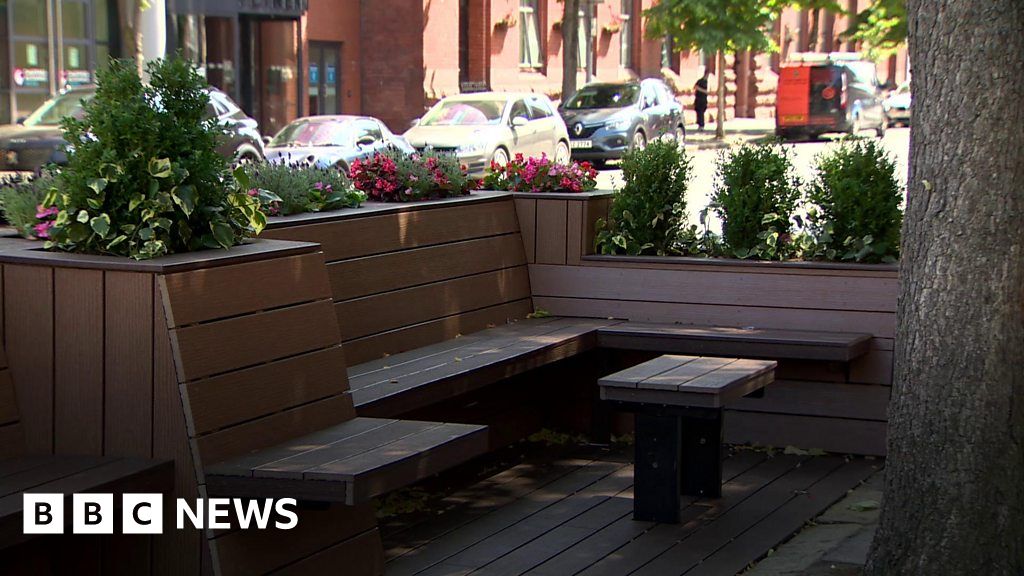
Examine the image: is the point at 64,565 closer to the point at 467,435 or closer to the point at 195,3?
the point at 467,435

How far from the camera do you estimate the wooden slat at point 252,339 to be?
15.0ft

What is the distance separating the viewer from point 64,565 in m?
4.55

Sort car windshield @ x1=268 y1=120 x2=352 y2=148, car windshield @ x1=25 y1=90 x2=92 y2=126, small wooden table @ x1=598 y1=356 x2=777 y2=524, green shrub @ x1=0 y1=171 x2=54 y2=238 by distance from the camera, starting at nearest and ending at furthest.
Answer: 1. green shrub @ x1=0 y1=171 x2=54 y2=238
2. small wooden table @ x1=598 y1=356 x2=777 y2=524
3. car windshield @ x1=25 y1=90 x2=92 y2=126
4. car windshield @ x1=268 y1=120 x2=352 y2=148

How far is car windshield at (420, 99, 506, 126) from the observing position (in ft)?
78.2

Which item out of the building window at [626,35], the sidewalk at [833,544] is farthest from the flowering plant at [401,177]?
the building window at [626,35]

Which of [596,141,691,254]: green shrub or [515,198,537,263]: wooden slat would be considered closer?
[596,141,691,254]: green shrub

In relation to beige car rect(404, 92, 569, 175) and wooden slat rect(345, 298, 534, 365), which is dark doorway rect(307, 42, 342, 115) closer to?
beige car rect(404, 92, 569, 175)

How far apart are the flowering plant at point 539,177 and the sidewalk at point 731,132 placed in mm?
22866

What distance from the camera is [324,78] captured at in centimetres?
3216

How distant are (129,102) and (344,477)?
154 centimetres

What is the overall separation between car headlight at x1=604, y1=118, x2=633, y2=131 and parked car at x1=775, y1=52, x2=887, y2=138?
29.7 feet

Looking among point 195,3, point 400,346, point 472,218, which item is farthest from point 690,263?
point 195,3

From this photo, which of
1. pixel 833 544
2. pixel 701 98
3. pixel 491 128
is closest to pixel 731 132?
pixel 701 98

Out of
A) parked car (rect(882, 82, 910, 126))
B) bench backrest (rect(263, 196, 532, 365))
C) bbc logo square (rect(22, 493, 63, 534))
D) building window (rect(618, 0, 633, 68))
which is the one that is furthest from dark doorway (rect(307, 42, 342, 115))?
bbc logo square (rect(22, 493, 63, 534))
